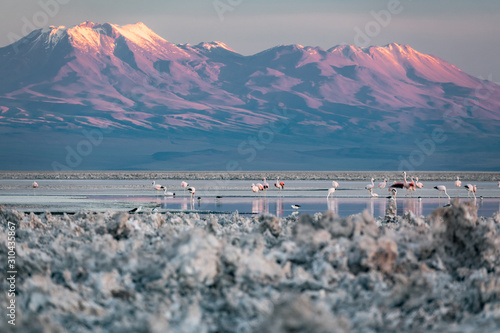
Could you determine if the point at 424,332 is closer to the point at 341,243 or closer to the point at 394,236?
the point at 341,243

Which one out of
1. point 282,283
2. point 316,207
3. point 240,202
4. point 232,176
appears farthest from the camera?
point 232,176

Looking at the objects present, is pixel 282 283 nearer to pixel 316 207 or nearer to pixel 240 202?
pixel 316 207

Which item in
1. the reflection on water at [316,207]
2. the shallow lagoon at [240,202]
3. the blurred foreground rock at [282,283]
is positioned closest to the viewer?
the blurred foreground rock at [282,283]

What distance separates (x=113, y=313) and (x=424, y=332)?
2.63 metres

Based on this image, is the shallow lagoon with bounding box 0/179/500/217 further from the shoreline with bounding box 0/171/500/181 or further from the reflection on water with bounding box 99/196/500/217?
the shoreline with bounding box 0/171/500/181

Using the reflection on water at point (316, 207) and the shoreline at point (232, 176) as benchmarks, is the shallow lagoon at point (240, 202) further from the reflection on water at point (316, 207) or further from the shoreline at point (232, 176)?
the shoreline at point (232, 176)

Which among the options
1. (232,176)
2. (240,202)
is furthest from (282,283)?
(232,176)

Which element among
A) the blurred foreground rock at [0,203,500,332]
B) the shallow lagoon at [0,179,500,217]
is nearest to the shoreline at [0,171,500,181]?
the shallow lagoon at [0,179,500,217]

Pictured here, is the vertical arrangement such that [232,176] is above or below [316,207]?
above

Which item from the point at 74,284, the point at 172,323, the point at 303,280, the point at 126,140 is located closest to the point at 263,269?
the point at 303,280

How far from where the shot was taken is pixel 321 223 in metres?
8.66

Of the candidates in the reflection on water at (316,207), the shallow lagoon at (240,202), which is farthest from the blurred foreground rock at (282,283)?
the reflection on water at (316,207)

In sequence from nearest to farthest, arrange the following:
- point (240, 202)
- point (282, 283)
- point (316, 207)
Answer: point (282, 283), point (316, 207), point (240, 202)

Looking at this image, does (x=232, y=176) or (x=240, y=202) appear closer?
(x=240, y=202)
